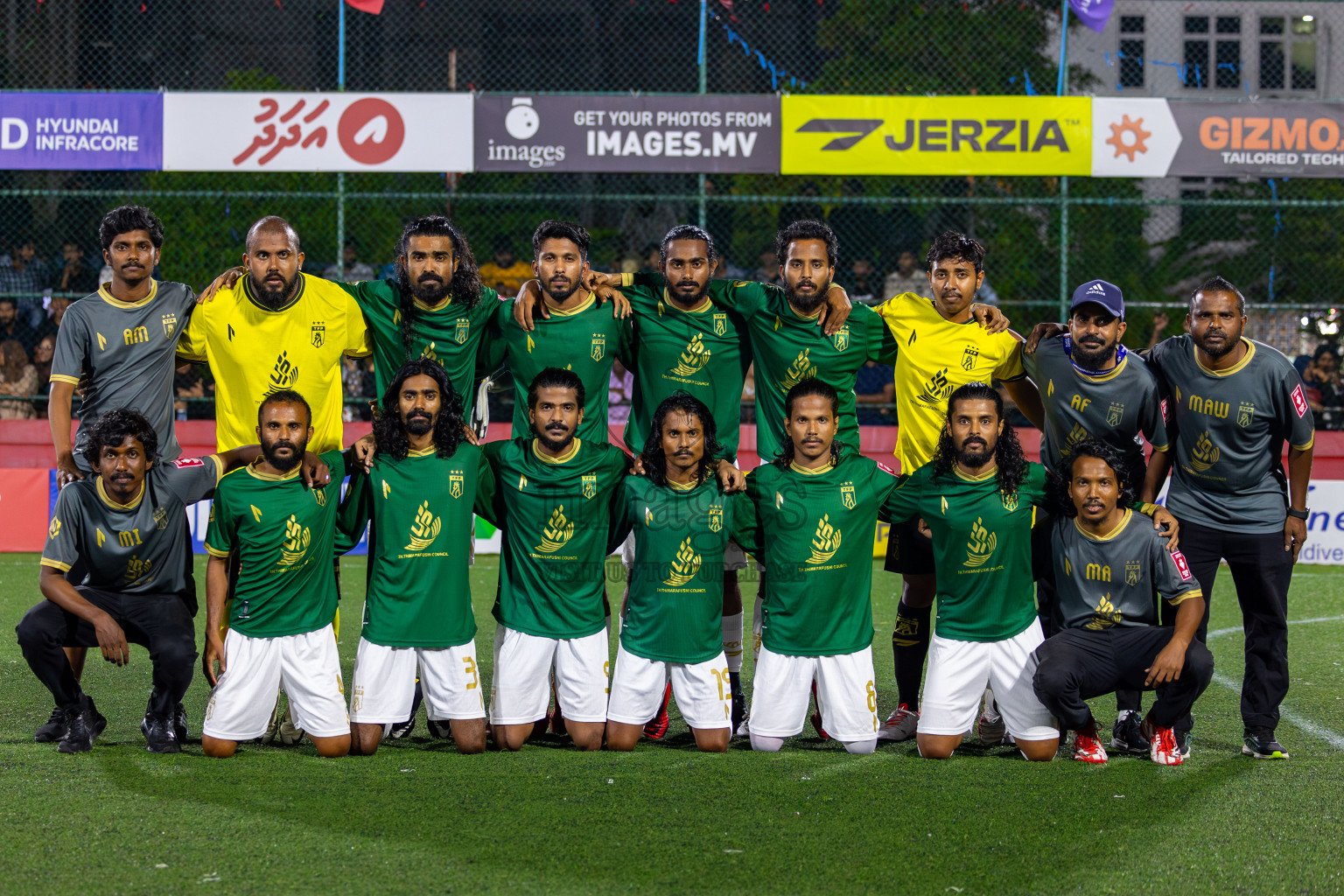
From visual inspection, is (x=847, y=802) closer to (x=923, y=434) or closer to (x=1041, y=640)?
(x=1041, y=640)

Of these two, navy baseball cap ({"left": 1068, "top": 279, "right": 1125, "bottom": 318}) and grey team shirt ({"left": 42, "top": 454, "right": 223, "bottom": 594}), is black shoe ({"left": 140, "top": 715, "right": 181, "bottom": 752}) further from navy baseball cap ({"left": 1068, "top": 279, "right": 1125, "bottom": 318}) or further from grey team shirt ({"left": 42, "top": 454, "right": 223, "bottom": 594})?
navy baseball cap ({"left": 1068, "top": 279, "right": 1125, "bottom": 318})

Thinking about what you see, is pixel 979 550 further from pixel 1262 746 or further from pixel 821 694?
pixel 1262 746

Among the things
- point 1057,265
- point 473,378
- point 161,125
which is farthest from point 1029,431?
point 161,125

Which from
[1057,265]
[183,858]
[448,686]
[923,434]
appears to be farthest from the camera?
[1057,265]

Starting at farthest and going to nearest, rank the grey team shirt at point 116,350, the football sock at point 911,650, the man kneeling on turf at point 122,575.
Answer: the football sock at point 911,650 → the grey team shirt at point 116,350 → the man kneeling on turf at point 122,575

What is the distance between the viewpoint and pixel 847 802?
4559 mm

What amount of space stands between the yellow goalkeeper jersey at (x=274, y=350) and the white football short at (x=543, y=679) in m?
1.21

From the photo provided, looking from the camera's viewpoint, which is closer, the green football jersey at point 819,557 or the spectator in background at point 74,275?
the green football jersey at point 819,557

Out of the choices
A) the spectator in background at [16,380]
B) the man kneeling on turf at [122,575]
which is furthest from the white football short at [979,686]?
the spectator in background at [16,380]

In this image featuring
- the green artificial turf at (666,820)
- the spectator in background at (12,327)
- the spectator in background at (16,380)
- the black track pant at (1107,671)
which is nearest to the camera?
the green artificial turf at (666,820)

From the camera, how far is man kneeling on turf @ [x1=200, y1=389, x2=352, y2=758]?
204 inches

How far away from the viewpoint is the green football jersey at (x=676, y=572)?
212 inches

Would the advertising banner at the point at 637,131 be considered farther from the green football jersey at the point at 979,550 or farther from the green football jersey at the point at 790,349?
the green football jersey at the point at 979,550

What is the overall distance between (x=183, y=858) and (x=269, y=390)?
7.35 feet
